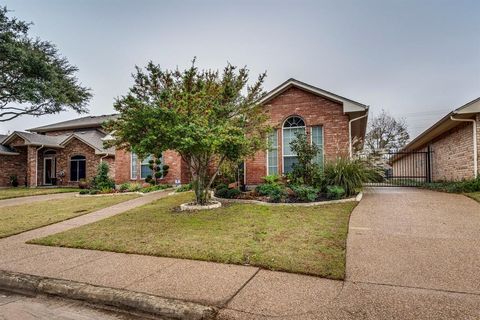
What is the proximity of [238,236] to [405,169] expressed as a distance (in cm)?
2450

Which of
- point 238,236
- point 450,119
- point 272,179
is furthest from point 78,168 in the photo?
point 450,119

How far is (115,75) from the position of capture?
20.8 m

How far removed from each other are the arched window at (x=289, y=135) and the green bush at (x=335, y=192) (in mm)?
3624

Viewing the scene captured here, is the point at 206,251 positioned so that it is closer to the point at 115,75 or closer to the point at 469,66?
the point at 115,75

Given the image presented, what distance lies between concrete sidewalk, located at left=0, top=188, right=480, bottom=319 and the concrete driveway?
0.05 ft

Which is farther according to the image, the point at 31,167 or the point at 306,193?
the point at 31,167

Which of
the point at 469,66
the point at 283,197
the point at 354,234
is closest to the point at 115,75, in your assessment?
the point at 283,197

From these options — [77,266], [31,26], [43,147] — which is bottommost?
[77,266]

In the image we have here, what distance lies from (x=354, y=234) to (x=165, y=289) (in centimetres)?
405

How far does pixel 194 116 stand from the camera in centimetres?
794

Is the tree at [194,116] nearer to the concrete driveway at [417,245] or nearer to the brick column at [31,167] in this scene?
the concrete driveway at [417,245]

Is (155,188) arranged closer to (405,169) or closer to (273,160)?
(273,160)

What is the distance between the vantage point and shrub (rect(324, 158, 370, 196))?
10297 millimetres

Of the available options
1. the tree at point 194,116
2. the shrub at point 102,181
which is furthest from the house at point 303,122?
the shrub at point 102,181
